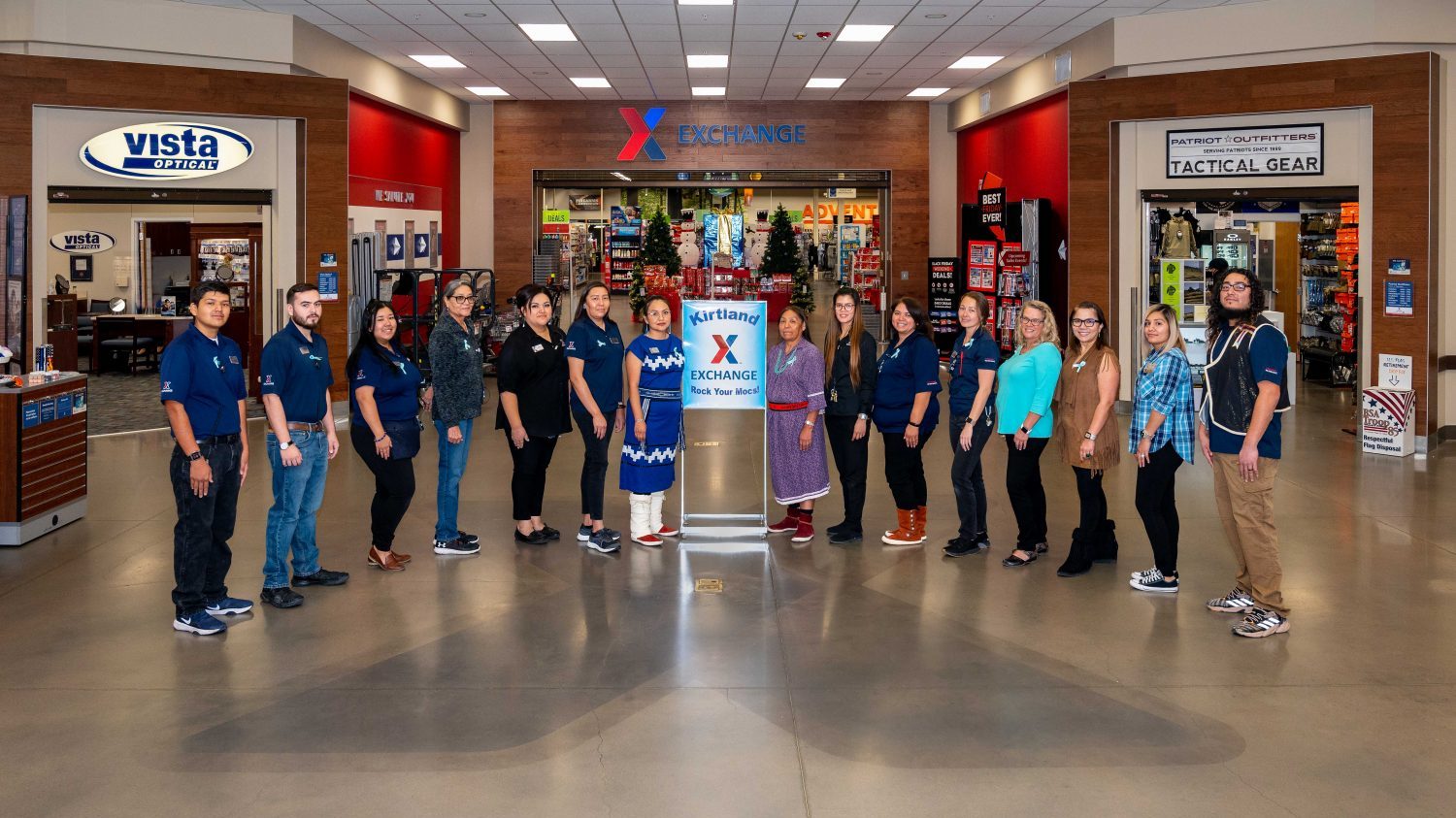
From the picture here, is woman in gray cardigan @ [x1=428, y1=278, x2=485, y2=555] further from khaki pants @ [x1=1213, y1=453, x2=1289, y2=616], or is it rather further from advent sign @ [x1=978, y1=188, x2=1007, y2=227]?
advent sign @ [x1=978, y1=188, x2=1007, y2=227]

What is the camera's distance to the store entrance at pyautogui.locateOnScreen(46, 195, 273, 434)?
13164 millimetres

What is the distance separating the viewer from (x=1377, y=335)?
11.0 meters

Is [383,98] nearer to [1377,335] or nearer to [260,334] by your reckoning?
[260,334]

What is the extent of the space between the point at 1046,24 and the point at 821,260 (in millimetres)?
21448

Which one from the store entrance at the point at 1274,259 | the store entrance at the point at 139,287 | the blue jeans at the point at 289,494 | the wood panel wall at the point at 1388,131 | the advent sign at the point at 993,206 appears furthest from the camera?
the advent sign at the point at 993,206

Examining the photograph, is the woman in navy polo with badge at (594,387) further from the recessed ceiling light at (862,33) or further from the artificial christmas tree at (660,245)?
the artificial christmas tree at (660,245)

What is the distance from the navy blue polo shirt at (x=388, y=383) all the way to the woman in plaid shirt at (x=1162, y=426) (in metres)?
3.61

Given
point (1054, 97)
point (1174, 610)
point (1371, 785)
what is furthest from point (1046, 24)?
point (1371, 785)

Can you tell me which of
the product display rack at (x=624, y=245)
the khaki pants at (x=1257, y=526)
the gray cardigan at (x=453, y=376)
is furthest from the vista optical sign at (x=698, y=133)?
the khaki pants at (x=1257, y=526)

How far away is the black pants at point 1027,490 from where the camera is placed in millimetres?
6629

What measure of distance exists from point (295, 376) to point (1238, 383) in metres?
4.30

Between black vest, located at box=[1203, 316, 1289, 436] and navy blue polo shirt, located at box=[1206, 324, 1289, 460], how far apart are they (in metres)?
0.02

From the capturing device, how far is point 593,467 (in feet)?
23.8

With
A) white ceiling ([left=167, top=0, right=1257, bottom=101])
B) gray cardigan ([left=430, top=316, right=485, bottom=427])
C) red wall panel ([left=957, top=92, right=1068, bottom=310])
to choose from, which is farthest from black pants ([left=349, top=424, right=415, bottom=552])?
red wall panel ([left=957, top=92, right=1068, bottom=310])
